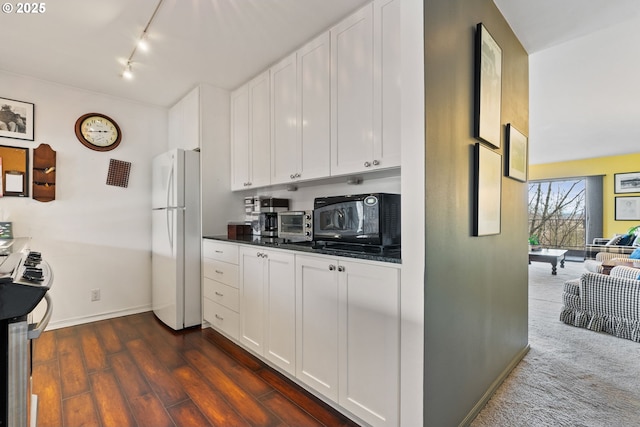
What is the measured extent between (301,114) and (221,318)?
75.5 inches

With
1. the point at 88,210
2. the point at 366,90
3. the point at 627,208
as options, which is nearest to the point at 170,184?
the point at 88,210

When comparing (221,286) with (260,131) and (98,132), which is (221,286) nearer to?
(260,131)

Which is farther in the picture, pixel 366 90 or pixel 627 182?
pixel 627 182

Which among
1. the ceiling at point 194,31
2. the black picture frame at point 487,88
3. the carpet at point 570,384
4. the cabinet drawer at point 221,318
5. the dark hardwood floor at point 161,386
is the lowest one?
the carpet at point 570,384

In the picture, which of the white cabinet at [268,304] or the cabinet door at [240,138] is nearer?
the white cabinet at [268,304]

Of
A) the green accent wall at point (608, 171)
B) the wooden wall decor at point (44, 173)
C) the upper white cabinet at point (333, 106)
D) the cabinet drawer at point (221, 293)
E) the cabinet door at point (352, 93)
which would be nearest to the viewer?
→ the upper white cabinet at point (333, 106)

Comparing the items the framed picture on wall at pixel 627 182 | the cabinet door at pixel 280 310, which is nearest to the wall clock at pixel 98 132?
the cabinet door at pixel 280 310

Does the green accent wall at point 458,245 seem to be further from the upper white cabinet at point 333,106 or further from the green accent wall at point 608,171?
the green accent wall at point 608,171

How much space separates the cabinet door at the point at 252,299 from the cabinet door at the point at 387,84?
3.91 feet

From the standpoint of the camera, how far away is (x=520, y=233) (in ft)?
7.96

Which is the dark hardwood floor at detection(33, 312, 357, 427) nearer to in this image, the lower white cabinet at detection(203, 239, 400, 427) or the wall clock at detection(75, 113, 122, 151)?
the lower white cabinet at detection(203, 239, 400, 427)

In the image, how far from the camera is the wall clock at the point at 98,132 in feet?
10.6

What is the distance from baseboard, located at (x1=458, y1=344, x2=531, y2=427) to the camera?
5.48 feet

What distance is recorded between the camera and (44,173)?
2.99m
